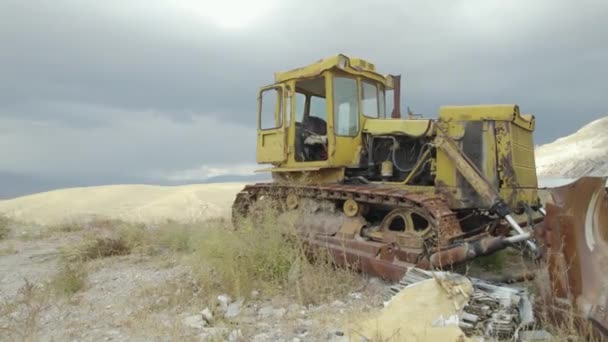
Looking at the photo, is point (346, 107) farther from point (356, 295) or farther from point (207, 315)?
point (207, 315)

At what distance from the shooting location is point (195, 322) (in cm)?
434

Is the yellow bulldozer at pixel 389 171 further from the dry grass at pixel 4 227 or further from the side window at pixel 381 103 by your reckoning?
the dry grass at pixel 4 227

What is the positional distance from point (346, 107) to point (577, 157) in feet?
97.3

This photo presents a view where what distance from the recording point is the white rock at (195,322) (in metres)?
4.23

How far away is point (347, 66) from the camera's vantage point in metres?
6.83

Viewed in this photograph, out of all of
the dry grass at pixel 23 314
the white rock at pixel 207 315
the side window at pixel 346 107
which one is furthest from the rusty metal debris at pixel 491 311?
the dry grass at pixel 23 314

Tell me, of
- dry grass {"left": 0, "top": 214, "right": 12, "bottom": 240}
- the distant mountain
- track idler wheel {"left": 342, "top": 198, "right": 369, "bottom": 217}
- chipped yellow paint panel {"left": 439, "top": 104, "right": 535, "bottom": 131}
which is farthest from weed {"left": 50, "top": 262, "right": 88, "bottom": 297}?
the distant mountain

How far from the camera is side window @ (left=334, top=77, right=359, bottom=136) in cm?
695

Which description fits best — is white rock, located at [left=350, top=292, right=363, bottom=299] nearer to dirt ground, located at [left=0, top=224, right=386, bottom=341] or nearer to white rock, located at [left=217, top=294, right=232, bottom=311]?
dirt ground, located at [left=0, top=224, right=386, bottom=341]

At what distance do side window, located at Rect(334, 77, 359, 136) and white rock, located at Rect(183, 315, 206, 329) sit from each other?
11.5 feet

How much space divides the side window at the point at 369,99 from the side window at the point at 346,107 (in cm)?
18

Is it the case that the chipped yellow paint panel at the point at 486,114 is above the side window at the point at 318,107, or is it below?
below

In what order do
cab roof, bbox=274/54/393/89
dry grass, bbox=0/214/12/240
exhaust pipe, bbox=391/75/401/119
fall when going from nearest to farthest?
cab roof, bbox=274/54/393/89
exhaust pipe, bbox=391/75/401/119
dry grass, bbox=0/214/12/240

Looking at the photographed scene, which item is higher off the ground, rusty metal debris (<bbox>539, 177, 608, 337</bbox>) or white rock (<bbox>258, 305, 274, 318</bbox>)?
rusty metal debris (<bbox>539, 177, 608, 337</bbox>)
